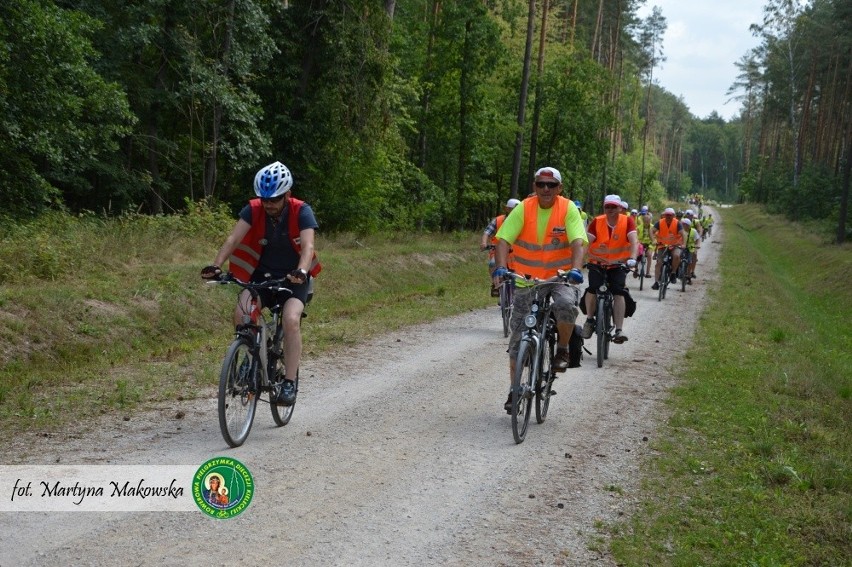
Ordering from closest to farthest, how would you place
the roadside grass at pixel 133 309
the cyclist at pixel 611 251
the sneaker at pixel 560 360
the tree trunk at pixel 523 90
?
the sneaker at pixel 560 360 → the roadside grass at pixel 133 309 → the cyclist at pixel 611 251 → the tree trunk at pixel 523 90

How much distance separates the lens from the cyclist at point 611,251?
11.3 metres

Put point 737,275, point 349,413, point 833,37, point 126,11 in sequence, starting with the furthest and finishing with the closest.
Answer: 1. point 833,37
2. point 737,275
3. point 126,11
4. point 349,413

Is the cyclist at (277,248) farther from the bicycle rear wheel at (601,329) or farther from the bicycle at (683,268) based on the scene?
the bicycle at (683,268)

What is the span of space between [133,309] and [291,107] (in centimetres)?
1323

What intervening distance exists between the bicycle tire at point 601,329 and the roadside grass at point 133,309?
11.4 feet

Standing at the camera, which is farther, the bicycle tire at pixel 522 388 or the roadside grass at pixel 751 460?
the bicycle tire at pixel 522 388

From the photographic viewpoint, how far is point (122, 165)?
77.0 ft

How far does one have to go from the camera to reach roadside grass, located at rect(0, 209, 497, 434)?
330 inches

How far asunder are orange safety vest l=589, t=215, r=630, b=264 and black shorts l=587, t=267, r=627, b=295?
18 centimetres

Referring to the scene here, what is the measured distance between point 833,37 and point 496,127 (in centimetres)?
3298

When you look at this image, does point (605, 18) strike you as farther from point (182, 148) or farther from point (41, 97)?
point (41, 97)

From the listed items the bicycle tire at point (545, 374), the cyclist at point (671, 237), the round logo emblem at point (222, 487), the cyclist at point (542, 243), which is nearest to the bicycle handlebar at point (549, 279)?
the cyclist at point (542, 243)

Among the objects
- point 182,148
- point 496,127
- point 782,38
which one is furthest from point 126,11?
point 782,38

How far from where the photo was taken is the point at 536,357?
24.4 ft
